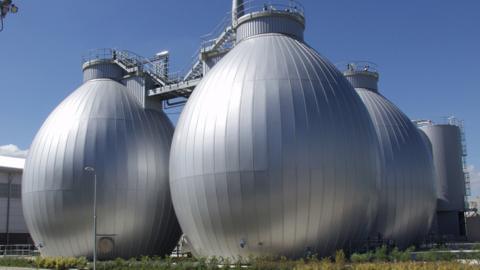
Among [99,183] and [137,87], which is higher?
[137,87]

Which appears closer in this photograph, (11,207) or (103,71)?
(103,71)

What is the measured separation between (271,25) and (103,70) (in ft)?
50.6

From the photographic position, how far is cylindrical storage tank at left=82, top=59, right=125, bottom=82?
42.3 meters

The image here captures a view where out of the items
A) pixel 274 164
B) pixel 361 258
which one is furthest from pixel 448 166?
pixel 274 164

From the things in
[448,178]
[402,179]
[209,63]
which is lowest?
[402,179]

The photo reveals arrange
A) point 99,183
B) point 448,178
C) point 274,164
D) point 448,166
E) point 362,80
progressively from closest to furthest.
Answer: point 274,164 → point 99,183 → point 362,80 → point 448,178 → point 448,166

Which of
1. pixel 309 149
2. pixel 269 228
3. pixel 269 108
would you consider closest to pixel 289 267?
pixel 269 228

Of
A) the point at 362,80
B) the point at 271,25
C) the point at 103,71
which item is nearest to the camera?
the point at 271,25

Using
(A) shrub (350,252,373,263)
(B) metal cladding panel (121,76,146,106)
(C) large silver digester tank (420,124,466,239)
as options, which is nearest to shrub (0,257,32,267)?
(B) metal cladding panel (121,76,146,106)

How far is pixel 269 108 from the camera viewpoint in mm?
28031

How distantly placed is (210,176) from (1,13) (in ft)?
41.1

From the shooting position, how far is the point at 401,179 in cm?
4066

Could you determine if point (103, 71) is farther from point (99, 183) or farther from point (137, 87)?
point (99, 183)

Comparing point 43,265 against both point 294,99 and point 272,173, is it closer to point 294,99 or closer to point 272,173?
point 272,173
